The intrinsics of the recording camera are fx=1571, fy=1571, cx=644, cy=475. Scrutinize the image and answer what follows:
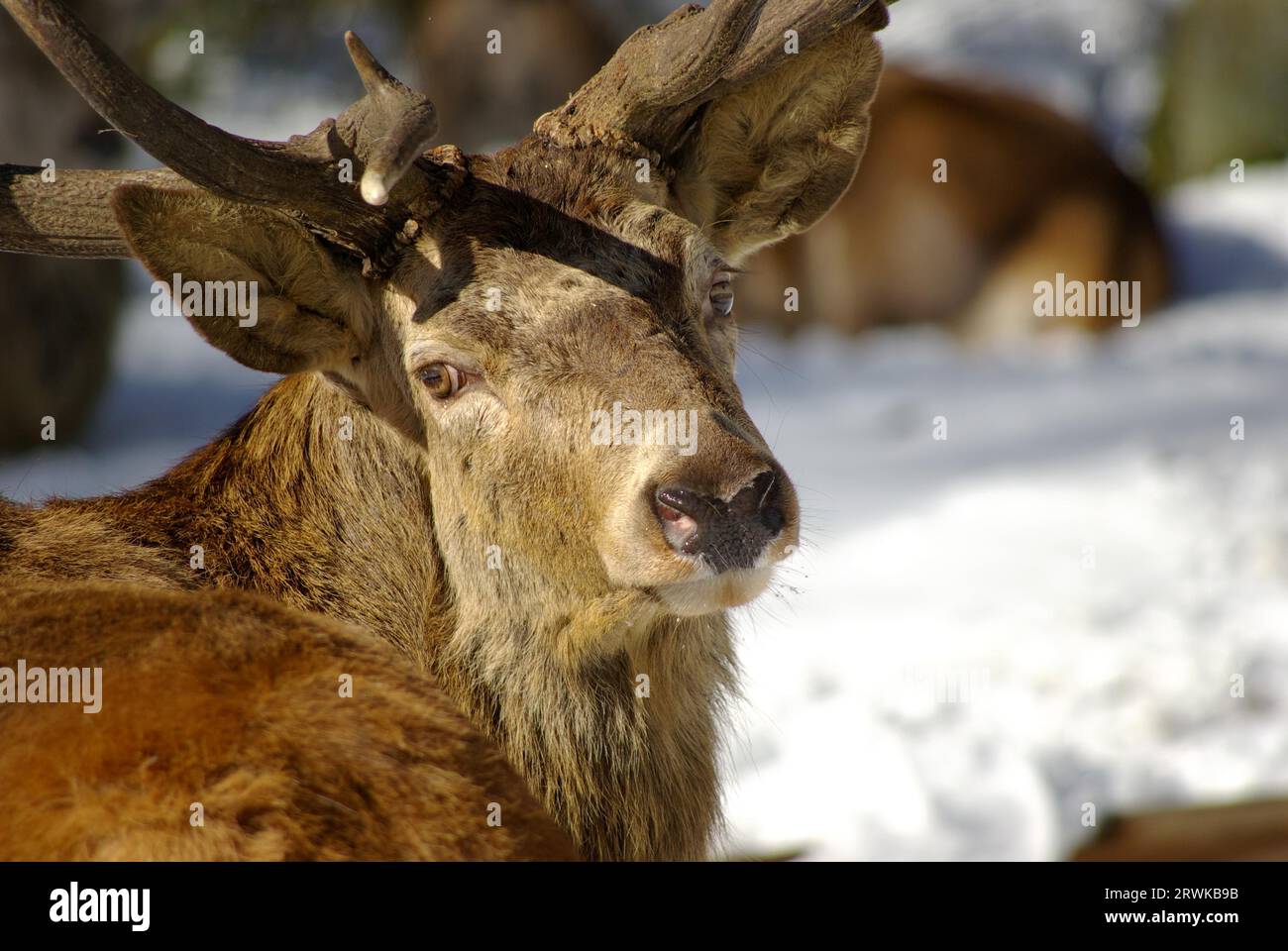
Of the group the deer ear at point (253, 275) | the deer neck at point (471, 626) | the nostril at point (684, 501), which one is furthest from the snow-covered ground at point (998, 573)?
the deer ear at point (253, 275)

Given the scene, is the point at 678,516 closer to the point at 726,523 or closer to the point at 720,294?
the point at 726,523

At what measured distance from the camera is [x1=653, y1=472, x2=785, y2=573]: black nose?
3.44m

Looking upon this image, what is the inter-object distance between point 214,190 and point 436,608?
120 cm

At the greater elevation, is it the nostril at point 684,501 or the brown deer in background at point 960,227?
the brown deer in background at point 960,227

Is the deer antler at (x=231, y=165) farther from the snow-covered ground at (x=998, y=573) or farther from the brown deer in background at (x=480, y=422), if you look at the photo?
the snow-covered ground at (x=998, y=573)

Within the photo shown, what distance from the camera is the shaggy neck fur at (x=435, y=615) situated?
3969 mm

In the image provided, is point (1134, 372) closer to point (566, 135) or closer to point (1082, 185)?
point (1082, 185)

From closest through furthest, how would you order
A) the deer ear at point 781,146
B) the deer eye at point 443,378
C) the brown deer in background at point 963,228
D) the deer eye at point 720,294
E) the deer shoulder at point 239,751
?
1. the deer shoulder at point 239,751
2. the deer eye at point 443,378
3. the deer eye at point 720,294
4. the deer ear at point 781,146
5. the brown deer in background at point 963,228

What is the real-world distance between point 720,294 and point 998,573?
4.18 metres

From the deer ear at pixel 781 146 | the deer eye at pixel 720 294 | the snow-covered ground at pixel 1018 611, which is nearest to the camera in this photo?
the deer eye at pixel 720 294

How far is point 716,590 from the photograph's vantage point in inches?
140

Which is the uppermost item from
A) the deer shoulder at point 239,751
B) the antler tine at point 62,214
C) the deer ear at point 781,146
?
the deer ear at point 781,146

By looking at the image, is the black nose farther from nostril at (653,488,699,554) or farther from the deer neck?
the deer neck

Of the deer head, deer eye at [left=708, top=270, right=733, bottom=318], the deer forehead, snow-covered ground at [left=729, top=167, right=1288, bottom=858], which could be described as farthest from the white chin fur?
deer eye at [left=708, top=270, right=733, bottom=318]
